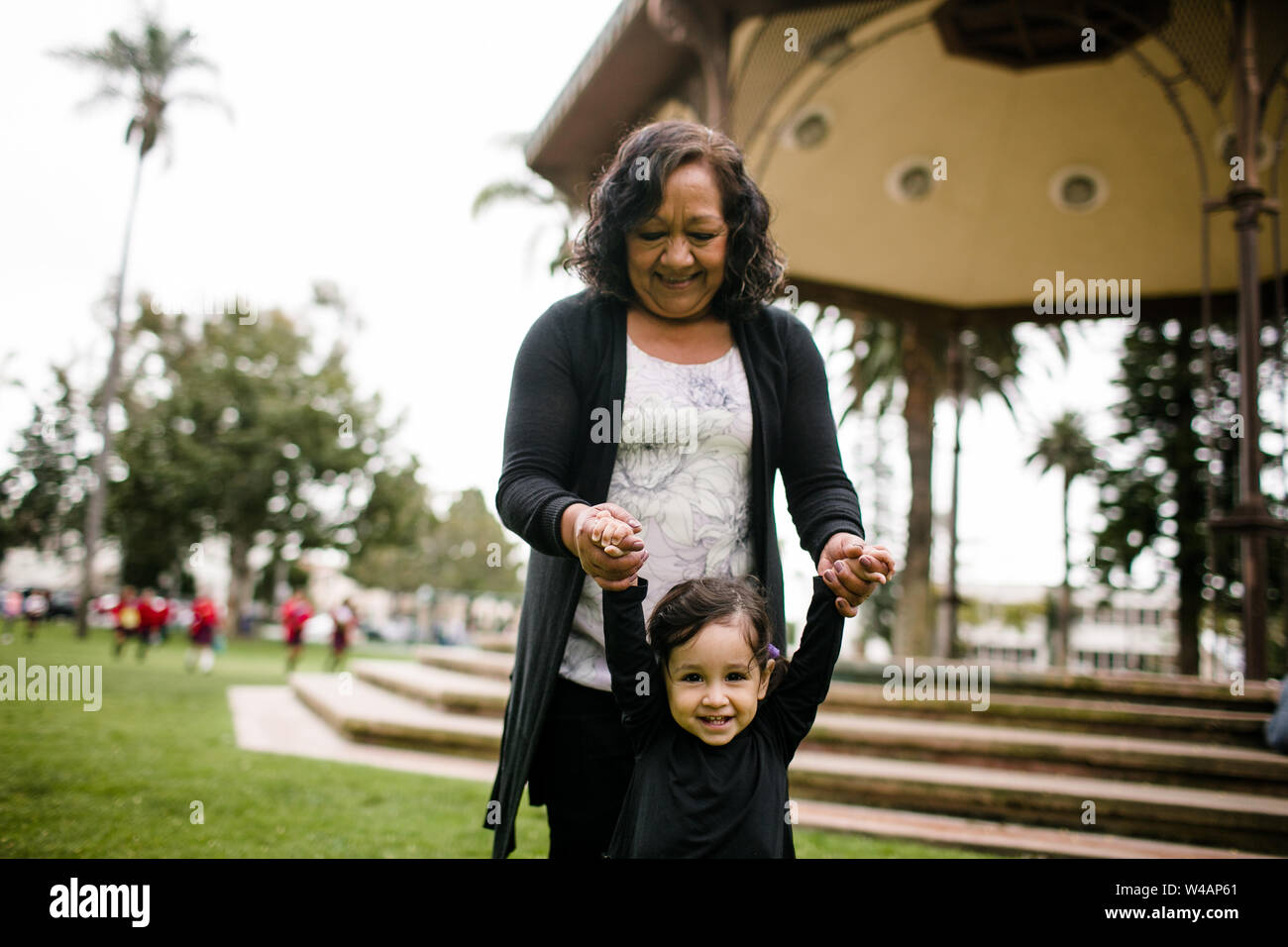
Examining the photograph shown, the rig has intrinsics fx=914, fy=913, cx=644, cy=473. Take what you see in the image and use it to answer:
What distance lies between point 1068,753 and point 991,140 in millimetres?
7348

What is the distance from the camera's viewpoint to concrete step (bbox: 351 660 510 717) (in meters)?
6.80

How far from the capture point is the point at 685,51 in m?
7.52

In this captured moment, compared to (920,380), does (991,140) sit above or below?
above

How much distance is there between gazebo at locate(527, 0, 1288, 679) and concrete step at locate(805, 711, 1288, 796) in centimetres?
174

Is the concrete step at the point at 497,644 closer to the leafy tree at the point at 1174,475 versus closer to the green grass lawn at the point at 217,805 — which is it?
the green grass lawn at the point at 217,805

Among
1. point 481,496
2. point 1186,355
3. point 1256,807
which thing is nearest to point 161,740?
point 1256,807

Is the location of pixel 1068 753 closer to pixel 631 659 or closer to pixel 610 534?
pixel 631 659

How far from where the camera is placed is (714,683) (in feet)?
5.52

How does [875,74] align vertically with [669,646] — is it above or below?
above

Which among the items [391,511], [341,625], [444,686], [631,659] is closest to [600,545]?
[631,659]

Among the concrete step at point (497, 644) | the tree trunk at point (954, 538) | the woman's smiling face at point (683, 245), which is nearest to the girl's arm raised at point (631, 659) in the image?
the woman's smiling face at point (683, 245)
